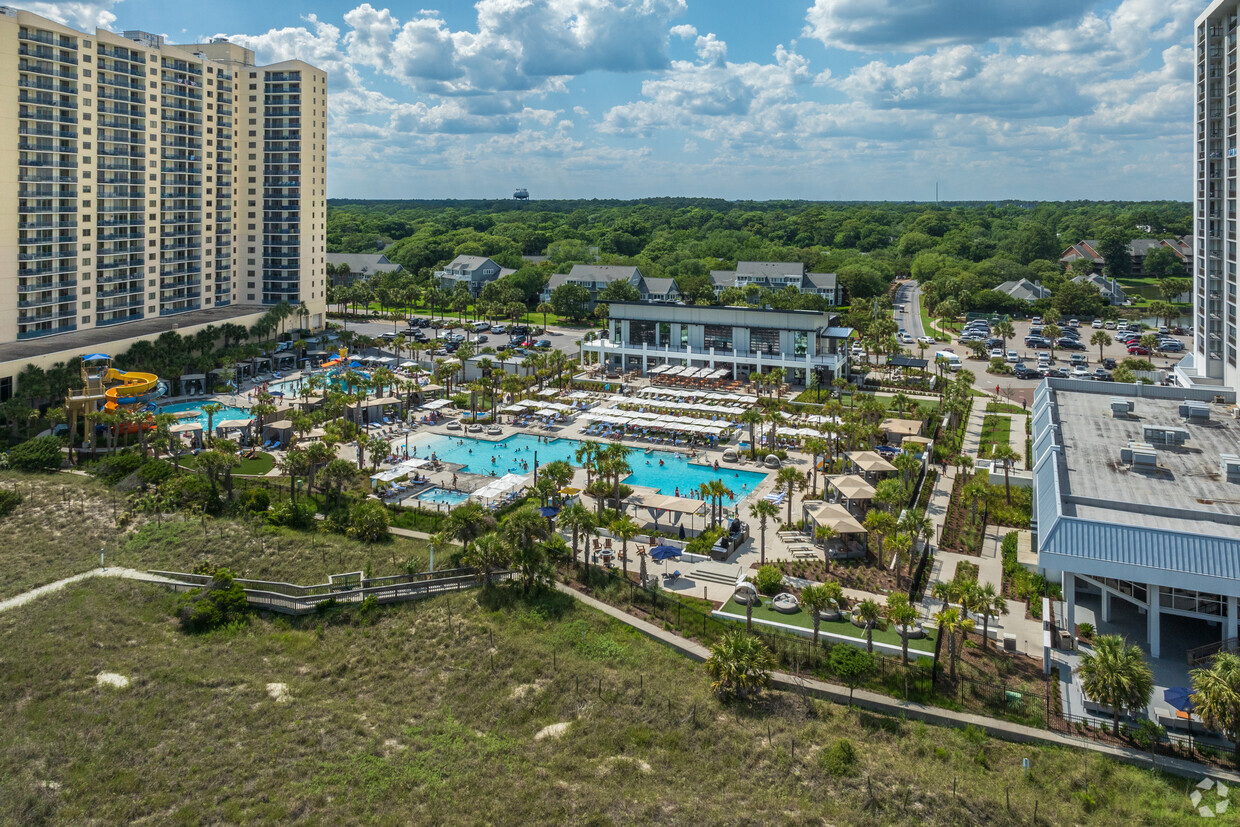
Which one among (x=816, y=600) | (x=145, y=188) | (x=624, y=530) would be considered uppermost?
(x=145, y=188)

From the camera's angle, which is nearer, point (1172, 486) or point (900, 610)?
point (900, 610)

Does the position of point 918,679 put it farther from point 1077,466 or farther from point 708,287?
point 708,287

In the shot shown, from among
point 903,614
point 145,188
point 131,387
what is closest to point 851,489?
point 903,614

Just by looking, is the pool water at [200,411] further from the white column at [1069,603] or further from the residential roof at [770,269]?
the residential roof at [770,269]

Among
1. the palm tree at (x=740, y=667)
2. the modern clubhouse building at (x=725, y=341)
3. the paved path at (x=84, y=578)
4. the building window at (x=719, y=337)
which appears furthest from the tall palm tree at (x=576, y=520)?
the building window at (x=719, y=337)

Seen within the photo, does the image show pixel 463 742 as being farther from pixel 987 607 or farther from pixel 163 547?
pixel 163 547

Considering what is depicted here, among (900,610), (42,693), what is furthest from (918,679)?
(42,693)
